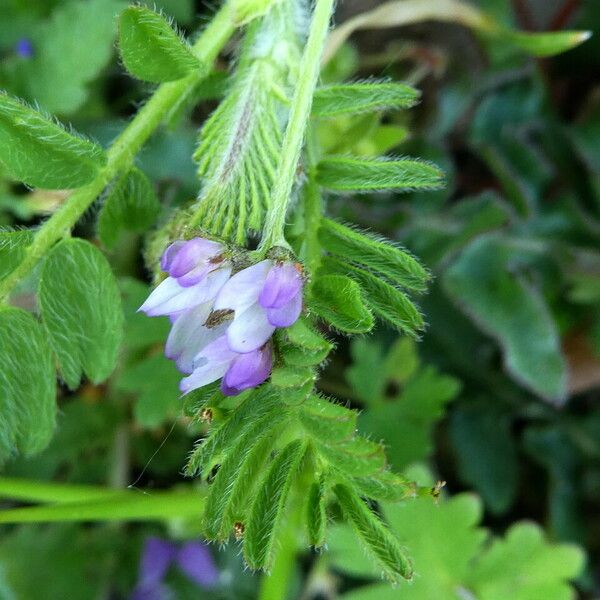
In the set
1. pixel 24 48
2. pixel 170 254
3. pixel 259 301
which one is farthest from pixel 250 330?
pixel 24 48

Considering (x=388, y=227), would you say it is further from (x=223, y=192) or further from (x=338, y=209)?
(x=223, y=192)

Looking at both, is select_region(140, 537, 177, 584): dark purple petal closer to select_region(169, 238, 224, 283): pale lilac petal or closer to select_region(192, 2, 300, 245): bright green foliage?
select_region(192, 2, 300, 245): bright green foliage

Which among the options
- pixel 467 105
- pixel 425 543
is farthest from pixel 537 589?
pixel 467 105

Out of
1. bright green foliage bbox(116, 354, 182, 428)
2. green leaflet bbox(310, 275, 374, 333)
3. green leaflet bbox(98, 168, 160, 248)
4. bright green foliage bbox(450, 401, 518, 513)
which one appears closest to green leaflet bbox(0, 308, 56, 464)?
green leaflet bbox(98, 168, 160, 248)

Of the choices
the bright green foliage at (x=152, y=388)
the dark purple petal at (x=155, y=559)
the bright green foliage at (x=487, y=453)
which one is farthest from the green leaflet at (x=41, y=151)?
the bright green foliage at (x=487, y=453)

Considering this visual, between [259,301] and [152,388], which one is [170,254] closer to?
[259,301]

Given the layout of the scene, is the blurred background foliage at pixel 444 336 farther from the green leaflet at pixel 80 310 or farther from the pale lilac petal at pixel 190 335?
the pale lilac petal at pixel 190 335

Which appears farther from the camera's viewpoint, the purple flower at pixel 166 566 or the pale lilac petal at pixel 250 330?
the purple flower at pixel 166 566
